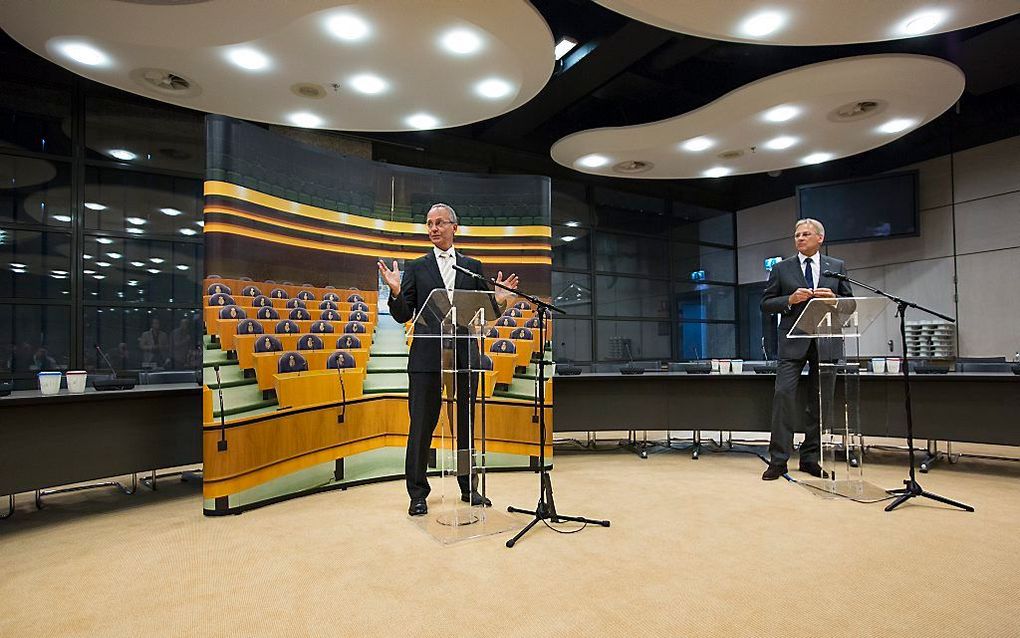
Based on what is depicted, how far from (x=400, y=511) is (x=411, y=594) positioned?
1.37 meters

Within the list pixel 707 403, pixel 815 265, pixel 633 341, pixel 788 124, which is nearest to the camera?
pixel 815 265

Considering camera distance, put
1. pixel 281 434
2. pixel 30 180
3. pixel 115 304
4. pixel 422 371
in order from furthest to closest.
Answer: pixel 115 304 → pixel 30 180 → pixel 281 434 → pixel 422 371

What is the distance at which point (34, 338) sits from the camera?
5.58m

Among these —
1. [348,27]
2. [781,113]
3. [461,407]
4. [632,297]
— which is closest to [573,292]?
[632,297]

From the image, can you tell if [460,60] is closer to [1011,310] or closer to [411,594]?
[411,594]

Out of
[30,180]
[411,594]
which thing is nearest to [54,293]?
[30,180]

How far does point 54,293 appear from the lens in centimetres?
563

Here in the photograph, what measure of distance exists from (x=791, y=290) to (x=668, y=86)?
11.4 ft

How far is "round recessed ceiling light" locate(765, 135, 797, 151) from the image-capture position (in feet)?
20.5

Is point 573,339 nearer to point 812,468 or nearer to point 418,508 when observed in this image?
point 812,468

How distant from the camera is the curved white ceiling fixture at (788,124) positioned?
4.75m

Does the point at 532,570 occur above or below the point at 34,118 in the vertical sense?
below

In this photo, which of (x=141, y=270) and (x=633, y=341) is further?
(x=633, y=341)

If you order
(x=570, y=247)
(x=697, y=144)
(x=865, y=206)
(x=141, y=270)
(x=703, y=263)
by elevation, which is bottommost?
(x=141, y=270)
